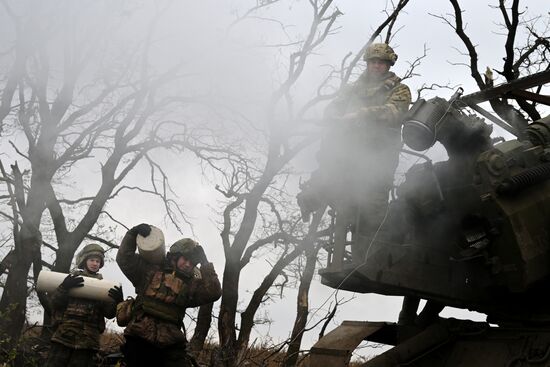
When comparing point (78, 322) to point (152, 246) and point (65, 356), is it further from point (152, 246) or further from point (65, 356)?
point (152, 246)

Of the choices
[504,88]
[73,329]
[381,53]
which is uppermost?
[504,88]

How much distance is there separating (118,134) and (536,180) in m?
11.4

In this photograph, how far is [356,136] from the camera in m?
4.69

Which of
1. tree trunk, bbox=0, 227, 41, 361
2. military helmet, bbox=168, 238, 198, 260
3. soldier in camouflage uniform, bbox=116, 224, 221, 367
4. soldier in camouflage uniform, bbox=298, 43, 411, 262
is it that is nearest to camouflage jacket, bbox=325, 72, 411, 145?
soldier in camouflage uniform, bbox=298, 43, 411, 262

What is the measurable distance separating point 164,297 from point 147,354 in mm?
484

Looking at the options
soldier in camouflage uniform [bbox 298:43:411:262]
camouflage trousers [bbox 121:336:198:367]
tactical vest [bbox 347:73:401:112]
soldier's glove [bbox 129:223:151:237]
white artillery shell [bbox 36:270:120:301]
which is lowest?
camouflage trousers [bbox 121:336:198:367]

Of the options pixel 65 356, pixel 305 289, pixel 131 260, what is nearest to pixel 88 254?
pixel 65 356

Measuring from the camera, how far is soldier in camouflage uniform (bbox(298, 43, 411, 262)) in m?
4.66

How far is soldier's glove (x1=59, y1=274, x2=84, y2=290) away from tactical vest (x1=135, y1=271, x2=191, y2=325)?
3.87 ft

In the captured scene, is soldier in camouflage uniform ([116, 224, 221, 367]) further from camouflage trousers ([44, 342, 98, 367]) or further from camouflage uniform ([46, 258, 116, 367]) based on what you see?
camouflage trousers ([44, 342, 98, 367])

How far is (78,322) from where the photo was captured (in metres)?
6.88

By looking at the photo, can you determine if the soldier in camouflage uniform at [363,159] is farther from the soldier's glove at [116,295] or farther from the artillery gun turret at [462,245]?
the soldier's glove at [116,295]

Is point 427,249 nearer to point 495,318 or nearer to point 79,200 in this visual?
point 495,318

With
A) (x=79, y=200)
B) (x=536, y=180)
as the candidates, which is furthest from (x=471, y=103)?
(x=79, y=200)
